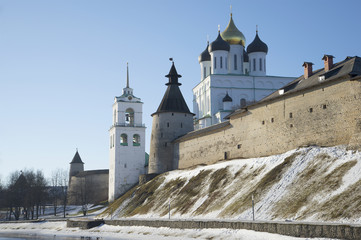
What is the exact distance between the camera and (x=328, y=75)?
3462 cm

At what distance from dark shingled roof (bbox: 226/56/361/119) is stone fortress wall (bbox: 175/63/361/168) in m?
0.22

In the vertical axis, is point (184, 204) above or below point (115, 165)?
below

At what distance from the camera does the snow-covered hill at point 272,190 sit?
26141 mm

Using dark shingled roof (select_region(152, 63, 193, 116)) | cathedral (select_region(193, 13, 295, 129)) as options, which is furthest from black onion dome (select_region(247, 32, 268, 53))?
dark shingled roof (select_region(152, 63, 193, 116))

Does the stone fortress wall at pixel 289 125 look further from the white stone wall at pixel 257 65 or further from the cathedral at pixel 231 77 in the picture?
the white stone wall at pixel 257 65

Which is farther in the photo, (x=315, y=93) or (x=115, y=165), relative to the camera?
(x=115, y=165)

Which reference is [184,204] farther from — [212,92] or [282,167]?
[212,92]

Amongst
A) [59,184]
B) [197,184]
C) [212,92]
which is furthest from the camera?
[59,184]

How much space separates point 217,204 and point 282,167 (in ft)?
15.2

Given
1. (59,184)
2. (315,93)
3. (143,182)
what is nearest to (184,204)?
(315,93)

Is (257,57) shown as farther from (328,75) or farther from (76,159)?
(328,75)

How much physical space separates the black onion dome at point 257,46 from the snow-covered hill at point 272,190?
27.1 metres

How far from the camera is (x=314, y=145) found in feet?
112

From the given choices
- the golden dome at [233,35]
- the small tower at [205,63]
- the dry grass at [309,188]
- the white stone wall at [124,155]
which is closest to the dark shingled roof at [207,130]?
the white stone wall at [124,155]
